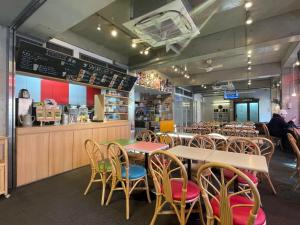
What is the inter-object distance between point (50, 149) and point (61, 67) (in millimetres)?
1861

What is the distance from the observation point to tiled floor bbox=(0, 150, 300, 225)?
2.25 meters

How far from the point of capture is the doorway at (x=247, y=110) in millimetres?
13828

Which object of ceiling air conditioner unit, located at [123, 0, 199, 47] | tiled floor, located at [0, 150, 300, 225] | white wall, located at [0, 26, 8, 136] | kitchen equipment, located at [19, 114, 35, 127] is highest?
ceiling air conditioner unit, located at [123, 0, 199, 47]

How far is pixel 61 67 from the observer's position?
404 cm

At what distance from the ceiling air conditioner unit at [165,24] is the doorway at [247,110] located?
12994 mm

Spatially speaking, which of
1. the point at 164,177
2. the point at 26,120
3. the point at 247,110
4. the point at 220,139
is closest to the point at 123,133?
the point at 26,120

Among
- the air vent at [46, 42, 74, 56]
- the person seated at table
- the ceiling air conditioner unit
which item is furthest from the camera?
the person seated at table

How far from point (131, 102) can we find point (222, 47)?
11.7 ft

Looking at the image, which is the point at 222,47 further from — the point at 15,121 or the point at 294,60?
the point at 15,121

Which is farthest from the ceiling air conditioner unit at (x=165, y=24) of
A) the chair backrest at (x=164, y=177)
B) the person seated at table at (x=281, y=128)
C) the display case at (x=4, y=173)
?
the person seated at table at (x=281, y=128)

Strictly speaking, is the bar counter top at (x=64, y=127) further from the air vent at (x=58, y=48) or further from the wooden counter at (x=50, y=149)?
the air vent at (x=58, y=48)

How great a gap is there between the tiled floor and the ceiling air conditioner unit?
288cm

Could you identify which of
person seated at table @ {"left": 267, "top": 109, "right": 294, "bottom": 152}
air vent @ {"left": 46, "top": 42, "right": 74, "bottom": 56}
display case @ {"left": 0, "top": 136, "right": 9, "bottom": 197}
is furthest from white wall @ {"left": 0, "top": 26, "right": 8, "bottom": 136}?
person seated at table @ {"left": 267, "top": 109, "right": 294, "bottom": 152}

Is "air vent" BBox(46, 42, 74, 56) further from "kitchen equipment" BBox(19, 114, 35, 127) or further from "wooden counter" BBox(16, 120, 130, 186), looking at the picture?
"wooden counter" BBox(16, 120, 130, 186)
